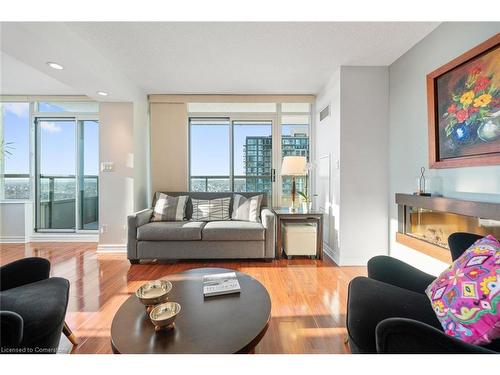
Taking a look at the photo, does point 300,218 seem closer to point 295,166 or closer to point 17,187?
point 295,166

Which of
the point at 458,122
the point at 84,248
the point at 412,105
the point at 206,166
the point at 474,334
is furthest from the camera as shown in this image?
the point at 206,166

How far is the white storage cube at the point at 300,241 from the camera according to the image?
3.11 metres

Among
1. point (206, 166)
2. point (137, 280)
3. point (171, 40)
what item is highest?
point (171, 40)

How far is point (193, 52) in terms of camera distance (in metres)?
2.55

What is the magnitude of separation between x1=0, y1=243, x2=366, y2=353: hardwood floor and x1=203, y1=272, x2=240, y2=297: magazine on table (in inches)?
17.6

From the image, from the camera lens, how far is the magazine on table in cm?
138

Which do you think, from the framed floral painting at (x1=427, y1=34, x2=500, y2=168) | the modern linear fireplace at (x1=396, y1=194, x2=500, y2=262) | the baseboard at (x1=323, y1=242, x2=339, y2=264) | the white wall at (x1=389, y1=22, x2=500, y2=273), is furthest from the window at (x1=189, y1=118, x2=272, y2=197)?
the framed floral painting at (x1=427, y1=34, x2=500, y2=168)

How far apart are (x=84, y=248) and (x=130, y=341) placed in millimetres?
3455

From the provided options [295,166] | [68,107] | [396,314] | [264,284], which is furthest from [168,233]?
[68,107]

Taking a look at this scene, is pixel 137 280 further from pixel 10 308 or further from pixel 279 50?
pixel 279 50

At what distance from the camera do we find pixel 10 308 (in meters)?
1.17

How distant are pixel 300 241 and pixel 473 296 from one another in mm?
2162

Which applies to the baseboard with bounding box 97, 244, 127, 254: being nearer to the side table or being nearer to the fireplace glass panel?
the side table
